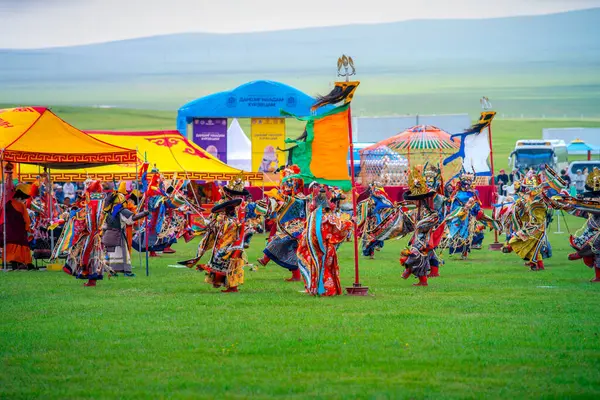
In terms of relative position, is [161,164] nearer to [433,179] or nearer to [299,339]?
[433,179]

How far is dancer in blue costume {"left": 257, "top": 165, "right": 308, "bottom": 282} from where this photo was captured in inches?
731

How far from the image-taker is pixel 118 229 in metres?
19.3

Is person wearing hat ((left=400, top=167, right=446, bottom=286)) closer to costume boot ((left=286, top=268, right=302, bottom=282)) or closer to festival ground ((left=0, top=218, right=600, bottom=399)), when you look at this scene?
festival ground ((left=0, top=218, right=600, bottom=399))

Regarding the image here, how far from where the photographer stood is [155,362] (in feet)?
35.6

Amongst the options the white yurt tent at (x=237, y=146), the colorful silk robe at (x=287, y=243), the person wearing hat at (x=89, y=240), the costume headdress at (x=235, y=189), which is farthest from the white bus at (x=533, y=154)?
the person wearing hat at (x=89, y=240)

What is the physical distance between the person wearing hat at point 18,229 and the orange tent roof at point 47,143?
30.6 inches

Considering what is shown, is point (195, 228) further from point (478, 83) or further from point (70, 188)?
point (478, 83)

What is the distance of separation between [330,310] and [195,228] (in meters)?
3.72

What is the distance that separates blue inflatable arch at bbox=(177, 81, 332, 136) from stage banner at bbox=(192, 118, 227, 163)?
256mm

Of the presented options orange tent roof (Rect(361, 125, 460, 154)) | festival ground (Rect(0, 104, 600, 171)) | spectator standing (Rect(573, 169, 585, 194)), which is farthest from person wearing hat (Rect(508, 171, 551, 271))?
festival ground (Rect(0, 104, 600, 171))

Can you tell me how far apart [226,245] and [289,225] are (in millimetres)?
2339

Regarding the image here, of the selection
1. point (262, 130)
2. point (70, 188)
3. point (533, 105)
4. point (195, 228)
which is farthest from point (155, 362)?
point (533, 105)

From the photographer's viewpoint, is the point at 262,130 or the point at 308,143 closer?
the point at 308,143

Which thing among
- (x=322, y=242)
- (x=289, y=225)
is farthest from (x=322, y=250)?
(x=289, y=225)
